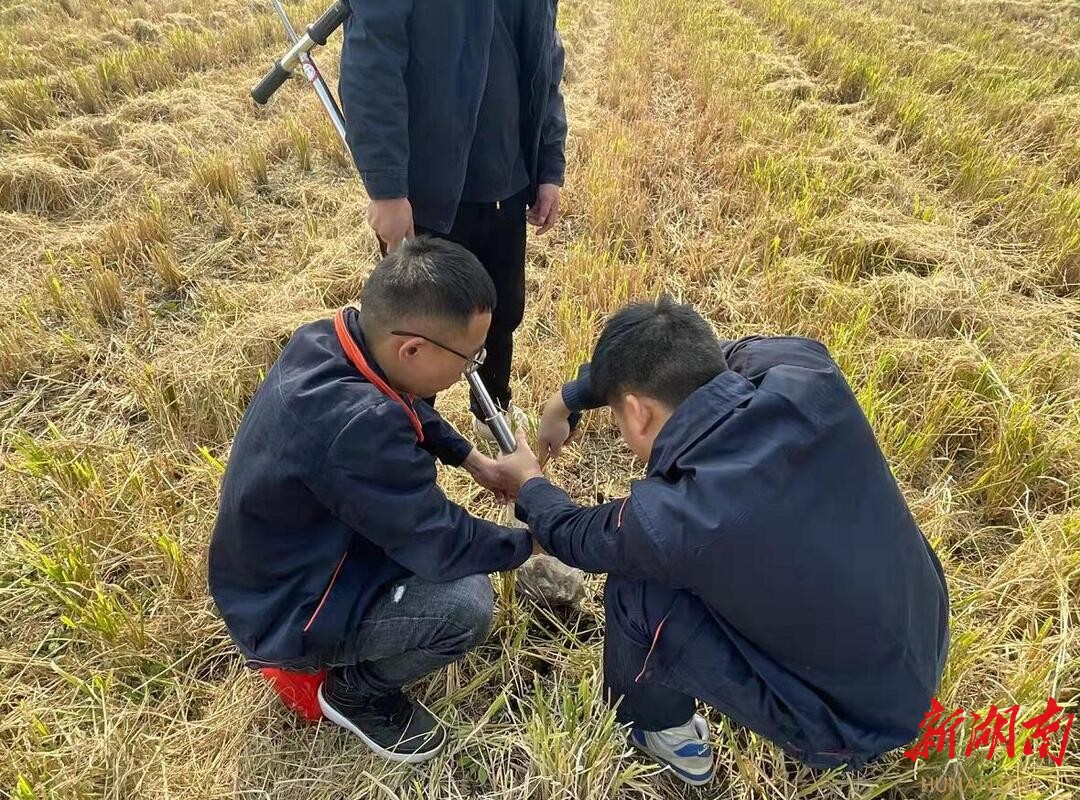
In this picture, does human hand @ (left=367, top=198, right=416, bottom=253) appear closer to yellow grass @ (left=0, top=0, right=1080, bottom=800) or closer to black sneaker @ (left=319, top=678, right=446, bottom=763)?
yellow grass @ (left=0, top=0, right=1080, bottom=800)

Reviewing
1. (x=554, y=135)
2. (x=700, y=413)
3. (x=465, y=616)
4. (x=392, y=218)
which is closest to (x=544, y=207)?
(x=554, y=135)

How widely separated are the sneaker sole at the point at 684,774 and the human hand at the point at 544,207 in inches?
63.1

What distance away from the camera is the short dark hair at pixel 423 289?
129 cm

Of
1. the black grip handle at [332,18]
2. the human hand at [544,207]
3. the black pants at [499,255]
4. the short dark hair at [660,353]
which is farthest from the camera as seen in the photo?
the human hand at [544,207]

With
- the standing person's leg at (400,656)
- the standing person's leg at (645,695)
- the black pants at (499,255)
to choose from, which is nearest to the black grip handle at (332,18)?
the black pants at (499,255)

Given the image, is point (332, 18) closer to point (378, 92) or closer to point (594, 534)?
point (378, 92)

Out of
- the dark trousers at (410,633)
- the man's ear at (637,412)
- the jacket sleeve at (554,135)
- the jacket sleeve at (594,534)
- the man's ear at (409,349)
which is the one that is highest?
the jacket sleeve at (554,135)

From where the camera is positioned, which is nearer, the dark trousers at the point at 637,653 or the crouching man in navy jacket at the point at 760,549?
the crouching man in navy jacket at the point at 760,549

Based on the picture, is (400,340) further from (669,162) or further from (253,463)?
(669,162)

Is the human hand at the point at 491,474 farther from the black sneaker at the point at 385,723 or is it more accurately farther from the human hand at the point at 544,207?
the human hand at the point at 544,207

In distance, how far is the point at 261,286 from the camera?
3098 millimetres

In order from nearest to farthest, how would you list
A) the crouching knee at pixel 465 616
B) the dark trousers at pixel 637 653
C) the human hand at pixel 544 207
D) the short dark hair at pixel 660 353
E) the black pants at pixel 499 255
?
1. the short dark hair at pixel 660 353
2. the dark trousers at pixel 637 653
3. the crouching knee at pixel 465 616
4. the black pants at pixel 499 255
5. the human hand at pixel 544 207

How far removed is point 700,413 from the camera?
118 centimetres

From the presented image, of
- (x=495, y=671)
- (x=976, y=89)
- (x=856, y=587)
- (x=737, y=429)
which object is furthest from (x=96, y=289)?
(x=976, y=89)
